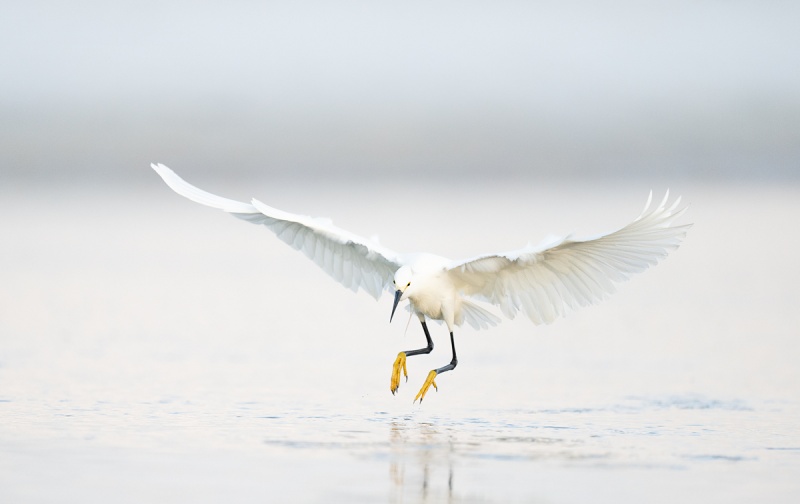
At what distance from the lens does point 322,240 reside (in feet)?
43.5

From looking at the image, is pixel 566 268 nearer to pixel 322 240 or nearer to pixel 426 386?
pixel 426 386

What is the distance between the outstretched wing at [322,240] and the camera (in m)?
12.9

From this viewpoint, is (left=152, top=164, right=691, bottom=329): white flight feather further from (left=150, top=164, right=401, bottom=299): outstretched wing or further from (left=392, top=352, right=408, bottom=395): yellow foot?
(left=392, top=352, right=408, bottom=395): yellow foot

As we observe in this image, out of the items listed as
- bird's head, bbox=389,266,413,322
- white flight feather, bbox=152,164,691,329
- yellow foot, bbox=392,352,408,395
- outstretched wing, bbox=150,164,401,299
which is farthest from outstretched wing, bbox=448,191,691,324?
outstretched wing, bbox=150,164,401,299

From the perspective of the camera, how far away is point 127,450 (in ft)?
30.8

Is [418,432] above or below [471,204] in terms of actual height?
below

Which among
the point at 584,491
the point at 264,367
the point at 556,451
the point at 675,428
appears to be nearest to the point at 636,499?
the point at 584,491

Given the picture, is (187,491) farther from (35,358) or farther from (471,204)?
(471,204)

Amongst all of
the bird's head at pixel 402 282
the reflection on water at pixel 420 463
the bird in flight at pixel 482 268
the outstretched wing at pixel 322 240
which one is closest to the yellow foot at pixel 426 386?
the bird in flight at pixel 482 268

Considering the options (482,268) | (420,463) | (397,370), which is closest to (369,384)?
(397,370)

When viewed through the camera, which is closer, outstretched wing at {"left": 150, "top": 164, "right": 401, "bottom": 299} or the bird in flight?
the bird in flight

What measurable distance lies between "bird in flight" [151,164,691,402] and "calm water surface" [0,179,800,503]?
0.67 meters

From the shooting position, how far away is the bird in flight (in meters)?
11.2

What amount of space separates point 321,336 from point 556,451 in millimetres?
5560
